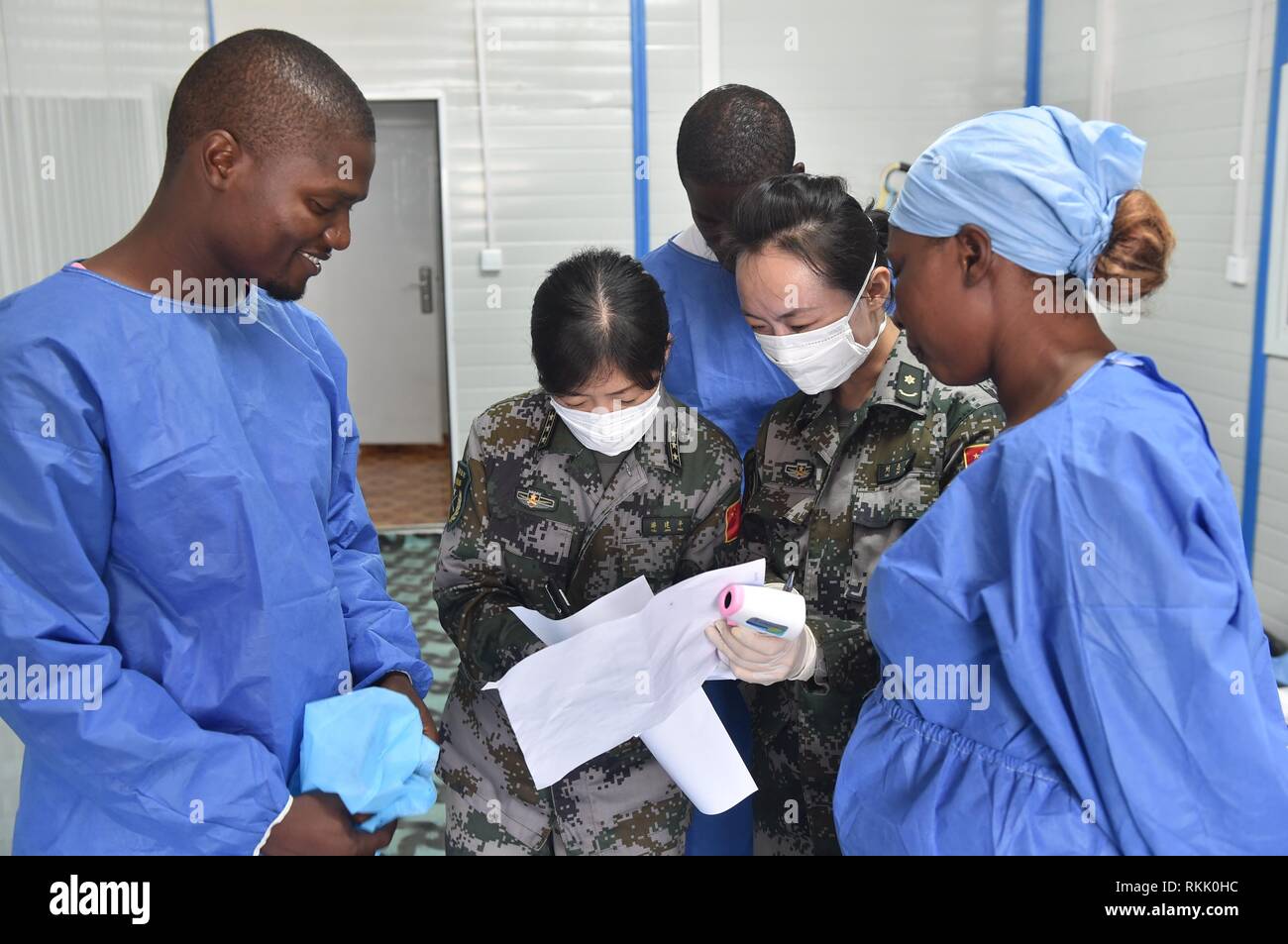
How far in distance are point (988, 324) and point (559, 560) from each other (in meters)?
0.77

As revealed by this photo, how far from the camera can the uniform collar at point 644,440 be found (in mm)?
1625

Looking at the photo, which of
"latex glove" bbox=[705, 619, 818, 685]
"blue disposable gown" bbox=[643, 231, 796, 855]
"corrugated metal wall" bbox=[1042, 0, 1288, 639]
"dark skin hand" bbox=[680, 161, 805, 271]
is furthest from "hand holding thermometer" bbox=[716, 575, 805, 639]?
"corrugated metal wall" bbox=[1042, 0, 1288, 639]

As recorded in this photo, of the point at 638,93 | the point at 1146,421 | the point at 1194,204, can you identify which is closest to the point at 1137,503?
the point at 1146,421

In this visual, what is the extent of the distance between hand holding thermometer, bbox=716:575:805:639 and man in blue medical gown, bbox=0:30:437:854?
491 mm

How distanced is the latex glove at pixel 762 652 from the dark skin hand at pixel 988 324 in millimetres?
396

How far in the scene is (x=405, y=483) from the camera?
264 inches

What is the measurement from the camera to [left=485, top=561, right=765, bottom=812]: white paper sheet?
134 cm

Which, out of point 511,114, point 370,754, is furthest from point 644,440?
point 511,114

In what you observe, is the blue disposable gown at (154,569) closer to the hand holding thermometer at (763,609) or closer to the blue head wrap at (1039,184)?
the hand holding thermometer at (763,609)

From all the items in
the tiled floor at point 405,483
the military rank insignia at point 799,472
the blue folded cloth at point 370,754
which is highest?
the military rank insignia at point 799,472

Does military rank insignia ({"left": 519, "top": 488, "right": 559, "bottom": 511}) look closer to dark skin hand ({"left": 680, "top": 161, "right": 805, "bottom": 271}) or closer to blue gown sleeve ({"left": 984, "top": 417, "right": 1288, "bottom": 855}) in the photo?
dark skin hand ({"left": 680, "top": 161, "right": 805, "bottom": 271})

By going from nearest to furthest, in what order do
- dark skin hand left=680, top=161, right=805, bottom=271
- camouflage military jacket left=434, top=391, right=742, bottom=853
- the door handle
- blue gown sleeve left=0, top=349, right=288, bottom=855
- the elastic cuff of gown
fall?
blue gown sleeve left=0, top=349, right=288, bottom=855
the elastic cuff of gown
camouflage military jacket left=434, top=391, right=742, bottom=853
dark skin hand left=680, top=161, right=805, bottom=271
the door handle

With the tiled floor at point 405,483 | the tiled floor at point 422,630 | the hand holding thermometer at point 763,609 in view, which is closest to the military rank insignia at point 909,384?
the hand holding thermometer at point 763,609

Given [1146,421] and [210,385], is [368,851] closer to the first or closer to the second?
[210,385]
